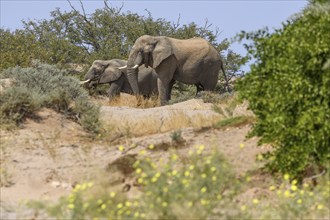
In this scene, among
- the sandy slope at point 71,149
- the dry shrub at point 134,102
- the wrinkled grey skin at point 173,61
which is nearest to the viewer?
the sandy slope at point 71,149

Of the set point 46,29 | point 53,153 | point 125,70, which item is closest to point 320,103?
point 53,153

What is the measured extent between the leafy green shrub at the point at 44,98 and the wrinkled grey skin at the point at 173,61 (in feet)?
26.9

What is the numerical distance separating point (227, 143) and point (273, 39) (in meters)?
2.08

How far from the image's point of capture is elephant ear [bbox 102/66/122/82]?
30594 millimetres

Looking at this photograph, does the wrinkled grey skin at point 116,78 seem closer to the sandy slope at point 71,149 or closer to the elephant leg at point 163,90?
the elephant leg at point 163,90

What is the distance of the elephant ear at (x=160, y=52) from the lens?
Result: 1041 inches

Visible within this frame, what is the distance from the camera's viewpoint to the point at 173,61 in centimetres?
2700

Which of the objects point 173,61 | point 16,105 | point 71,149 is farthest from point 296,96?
point 173,61

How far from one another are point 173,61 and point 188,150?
14.4m

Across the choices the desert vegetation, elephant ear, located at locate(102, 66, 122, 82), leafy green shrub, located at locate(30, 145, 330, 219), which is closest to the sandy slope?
the desert vegetation

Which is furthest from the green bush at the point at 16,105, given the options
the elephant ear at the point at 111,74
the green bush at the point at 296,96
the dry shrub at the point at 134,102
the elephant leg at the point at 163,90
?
the elephant ear at the point at 111,74

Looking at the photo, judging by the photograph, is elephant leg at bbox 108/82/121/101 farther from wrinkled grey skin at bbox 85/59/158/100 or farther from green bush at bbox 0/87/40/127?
green bush at bbox 0/87/40/127

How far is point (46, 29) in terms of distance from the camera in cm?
4219

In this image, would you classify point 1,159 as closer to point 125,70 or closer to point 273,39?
point 273,39
